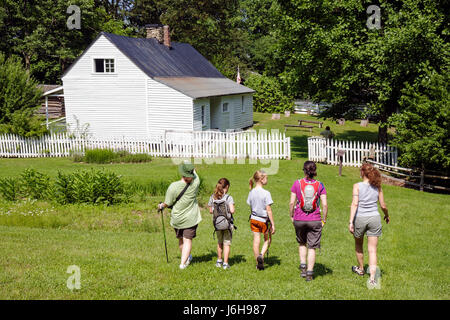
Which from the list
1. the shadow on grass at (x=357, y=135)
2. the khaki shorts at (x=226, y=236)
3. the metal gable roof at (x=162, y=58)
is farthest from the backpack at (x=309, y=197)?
the shadow on grass at (x=357, y=135)

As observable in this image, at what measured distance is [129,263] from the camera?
783 cm

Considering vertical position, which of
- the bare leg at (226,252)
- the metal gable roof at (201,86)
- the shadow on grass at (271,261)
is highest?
the metal gable roof at (201,86)

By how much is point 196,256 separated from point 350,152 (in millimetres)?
13893

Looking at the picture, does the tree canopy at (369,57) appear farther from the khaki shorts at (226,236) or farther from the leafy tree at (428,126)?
the khaki shorts at (226,236)

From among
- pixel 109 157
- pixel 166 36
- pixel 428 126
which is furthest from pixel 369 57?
pixel 166 36

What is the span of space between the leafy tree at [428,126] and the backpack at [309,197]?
1098 cm

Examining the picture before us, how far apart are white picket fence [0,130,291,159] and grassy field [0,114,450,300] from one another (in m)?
6.80

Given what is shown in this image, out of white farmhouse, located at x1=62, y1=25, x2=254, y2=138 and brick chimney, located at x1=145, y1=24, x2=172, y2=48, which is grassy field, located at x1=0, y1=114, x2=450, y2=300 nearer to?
white farmhouse, located at x1=62, y1=25, x2=254, y2=138

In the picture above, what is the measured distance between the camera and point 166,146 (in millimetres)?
24344

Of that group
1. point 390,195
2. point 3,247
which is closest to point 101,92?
point 390,195

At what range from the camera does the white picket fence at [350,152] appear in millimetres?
19984

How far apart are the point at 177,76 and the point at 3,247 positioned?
2298cm

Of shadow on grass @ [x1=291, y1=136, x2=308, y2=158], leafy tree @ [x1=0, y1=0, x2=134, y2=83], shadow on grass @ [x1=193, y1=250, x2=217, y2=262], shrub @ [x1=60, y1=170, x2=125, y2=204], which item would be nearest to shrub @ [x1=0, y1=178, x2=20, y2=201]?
shrub @ [x1=60, y1=170, x2=125, y2=204]

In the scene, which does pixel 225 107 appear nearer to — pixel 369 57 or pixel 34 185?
pixel 369 57
